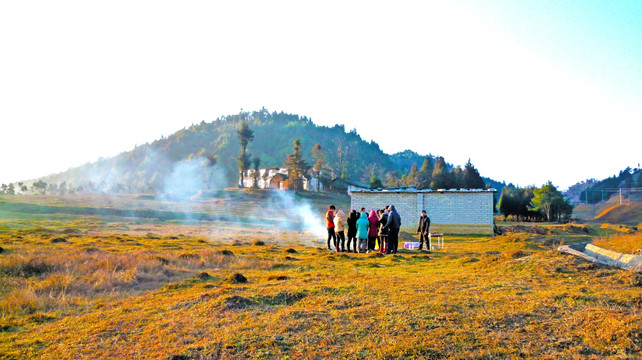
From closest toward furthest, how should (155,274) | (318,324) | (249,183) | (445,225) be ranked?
(318,324) → (155,274) → (445,225) → (249,183)

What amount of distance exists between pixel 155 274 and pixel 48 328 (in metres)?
4.69

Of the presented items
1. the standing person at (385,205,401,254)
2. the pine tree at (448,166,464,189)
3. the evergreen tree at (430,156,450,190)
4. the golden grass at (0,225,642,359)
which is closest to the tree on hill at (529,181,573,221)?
the pine tree at (448,166,464,189)

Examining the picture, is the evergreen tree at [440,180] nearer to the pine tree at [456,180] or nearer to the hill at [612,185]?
the pine tree at [456,180]

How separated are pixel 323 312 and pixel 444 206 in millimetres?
24928

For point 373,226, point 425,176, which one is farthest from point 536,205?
point 373,226

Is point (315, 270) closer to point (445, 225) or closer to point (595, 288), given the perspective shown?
point (595, 288)

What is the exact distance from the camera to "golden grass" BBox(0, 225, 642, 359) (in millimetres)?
5156

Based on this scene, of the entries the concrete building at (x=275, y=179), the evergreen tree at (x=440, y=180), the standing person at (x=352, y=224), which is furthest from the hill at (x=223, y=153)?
the standing person at (x=352, y=224)

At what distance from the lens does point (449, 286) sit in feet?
28.2

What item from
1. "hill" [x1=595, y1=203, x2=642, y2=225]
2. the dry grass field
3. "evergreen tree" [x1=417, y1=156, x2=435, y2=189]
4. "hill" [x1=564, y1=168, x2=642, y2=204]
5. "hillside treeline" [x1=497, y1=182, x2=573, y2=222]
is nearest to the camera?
the dry grass field

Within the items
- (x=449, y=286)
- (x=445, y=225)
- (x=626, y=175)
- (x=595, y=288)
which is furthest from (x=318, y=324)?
(x=626, y=175)

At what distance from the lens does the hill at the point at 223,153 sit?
124 metres

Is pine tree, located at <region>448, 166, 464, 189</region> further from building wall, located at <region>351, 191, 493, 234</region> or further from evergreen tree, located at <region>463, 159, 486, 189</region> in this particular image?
building wall, located at <region>351, 191, 493, 234</region>

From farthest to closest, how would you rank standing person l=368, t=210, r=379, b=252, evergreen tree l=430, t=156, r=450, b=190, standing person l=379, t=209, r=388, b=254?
1. evergreen tree l=430, t=156, r=450, b=190
2. standing person l=368, t=210, r=379, b=252
3. standing person l=379, t=209, r=388, b=254
